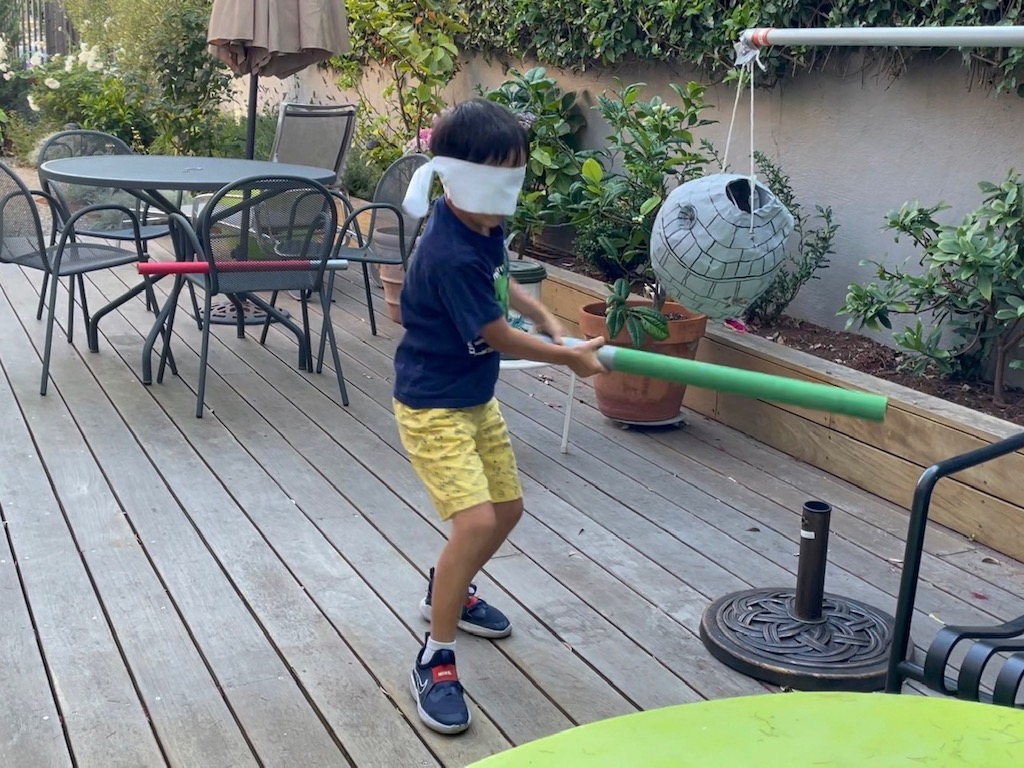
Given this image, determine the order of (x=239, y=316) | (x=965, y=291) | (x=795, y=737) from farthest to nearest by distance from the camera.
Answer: (x=239, y=316)
(x=965, y=291)
(x=795, y=737)

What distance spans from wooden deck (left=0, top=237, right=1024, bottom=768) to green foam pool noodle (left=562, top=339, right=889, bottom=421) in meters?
0.92

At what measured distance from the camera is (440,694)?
239 centimetres

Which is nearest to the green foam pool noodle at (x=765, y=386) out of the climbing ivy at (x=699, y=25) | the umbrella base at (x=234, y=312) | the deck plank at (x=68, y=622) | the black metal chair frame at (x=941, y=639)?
the black metal chair frame at (x=941, y=639)

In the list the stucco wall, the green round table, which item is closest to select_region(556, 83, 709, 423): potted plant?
the stucco wall

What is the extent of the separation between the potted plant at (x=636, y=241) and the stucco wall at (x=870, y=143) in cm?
40

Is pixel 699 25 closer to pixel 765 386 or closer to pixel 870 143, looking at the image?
pixel 870 143

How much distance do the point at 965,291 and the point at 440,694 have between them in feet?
7.89

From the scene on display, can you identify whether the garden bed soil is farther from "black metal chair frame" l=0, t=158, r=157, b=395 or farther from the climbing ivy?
"black metal chair frame" l=0, t=158, r=157, b=395

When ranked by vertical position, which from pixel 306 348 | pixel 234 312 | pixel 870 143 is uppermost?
pixel 870 143

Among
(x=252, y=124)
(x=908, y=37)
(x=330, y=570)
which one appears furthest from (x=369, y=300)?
(x=908, y=37)

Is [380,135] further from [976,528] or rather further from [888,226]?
[976,528]

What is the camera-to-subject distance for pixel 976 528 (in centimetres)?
339

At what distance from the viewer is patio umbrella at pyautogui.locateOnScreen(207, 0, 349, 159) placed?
6.07 m

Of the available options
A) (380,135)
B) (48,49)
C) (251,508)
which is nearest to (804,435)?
(251,508)
